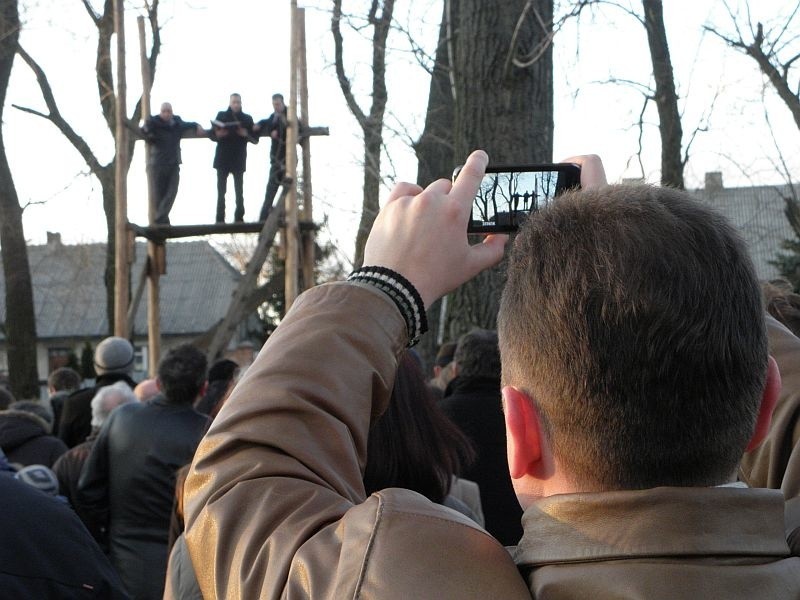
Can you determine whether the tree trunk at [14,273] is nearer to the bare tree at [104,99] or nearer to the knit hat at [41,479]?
the bare tree at [104,99]

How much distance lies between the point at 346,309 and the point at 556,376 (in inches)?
10.1

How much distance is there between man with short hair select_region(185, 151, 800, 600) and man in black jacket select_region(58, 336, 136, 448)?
20.3 ft

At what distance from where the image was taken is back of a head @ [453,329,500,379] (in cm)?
442

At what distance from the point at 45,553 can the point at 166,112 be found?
328 inches

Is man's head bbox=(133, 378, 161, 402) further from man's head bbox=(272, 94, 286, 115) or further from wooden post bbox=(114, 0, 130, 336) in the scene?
A: man's head bbox=(272, 94, 286, 115)

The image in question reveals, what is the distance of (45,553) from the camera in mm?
2688

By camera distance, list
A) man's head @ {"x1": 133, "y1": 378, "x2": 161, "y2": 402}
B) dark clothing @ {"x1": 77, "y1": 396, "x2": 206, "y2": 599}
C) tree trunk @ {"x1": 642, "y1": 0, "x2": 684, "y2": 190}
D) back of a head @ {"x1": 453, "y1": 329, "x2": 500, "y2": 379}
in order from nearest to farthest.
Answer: back of a head @ {"x1": 453, "y1": 329, "x2": 500, "y2": 379}, dark clothing @ {"x1": 77, "y1": 396, "x2": 206, "y2": 599}, man's head @ {"x1": 133, "y1": 378, "x2": 161, "y2": 402}, tree trunk @ {"x1": 642, "y1": 0, "x2": 684, "y2": 190}

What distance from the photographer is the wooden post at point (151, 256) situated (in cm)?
1073

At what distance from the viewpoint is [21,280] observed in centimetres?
1716

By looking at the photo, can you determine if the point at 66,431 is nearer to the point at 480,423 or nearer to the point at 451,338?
the point at 451,338

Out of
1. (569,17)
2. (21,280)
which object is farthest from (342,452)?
(21,280)

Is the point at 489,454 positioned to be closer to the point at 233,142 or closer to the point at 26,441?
the point at 26,441

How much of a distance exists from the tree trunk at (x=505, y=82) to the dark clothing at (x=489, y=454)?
2667mm

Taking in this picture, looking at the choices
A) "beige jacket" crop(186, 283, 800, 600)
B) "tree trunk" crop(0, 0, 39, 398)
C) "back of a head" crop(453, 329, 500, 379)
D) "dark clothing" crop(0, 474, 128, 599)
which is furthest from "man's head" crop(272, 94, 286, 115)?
"beige jacket" crop(186, 283, 800, 600)
